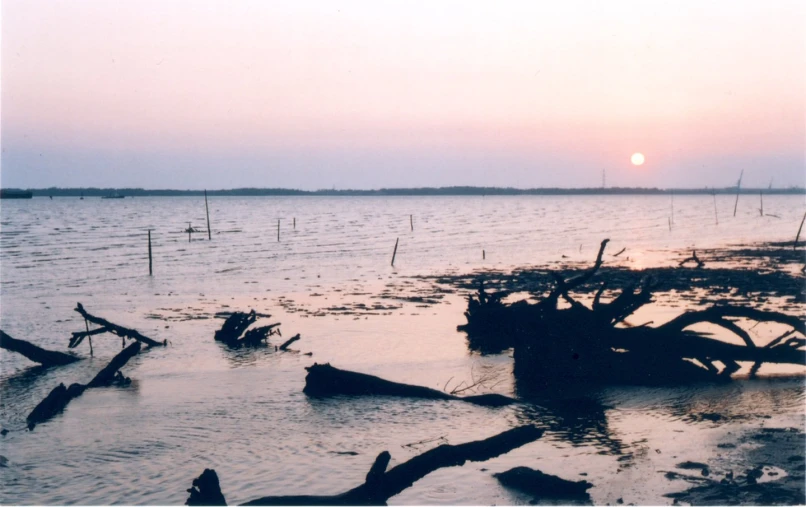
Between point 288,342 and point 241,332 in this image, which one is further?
point 241,332

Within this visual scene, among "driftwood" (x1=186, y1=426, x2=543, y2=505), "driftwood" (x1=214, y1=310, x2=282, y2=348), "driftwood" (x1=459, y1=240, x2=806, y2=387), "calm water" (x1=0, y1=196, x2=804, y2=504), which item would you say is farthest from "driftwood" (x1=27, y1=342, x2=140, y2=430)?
"driftwood" (x1=459, y1=240, x2=806, y2=387)

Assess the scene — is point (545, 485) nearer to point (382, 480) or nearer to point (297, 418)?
point (382, 480)

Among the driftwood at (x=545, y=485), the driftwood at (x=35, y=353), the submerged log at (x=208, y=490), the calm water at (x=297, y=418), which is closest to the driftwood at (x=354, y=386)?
the calm water at (x=297, y=418)

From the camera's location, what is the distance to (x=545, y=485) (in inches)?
327

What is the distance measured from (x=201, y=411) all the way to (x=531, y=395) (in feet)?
18.6

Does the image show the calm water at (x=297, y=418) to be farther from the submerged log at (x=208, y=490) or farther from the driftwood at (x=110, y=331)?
the submerged log at (x=208, y=490)

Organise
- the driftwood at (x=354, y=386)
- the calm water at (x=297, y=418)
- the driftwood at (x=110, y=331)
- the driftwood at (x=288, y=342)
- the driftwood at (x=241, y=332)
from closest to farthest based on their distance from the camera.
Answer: the calm water at (x=297, y=418), the driftwood at (x=354, y=386), the driftwood at (x=110, y=331), the driftwood at (x=288, y=342), the driftwood at (x=241, y=332)

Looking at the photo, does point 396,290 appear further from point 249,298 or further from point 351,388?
point 351,388

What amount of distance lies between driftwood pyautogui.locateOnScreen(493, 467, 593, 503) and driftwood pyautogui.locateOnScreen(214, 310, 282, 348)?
10407 millimetres

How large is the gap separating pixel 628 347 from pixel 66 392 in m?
10.2

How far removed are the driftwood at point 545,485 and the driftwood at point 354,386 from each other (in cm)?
400

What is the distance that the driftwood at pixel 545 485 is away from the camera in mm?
8156

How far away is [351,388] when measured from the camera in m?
13.1

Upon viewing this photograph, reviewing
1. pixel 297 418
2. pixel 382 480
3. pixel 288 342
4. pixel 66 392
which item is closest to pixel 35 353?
pixel 66 392
